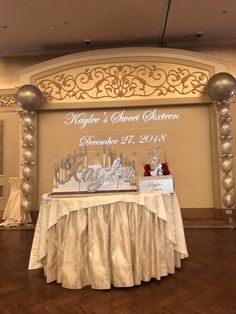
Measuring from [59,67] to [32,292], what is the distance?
4646 mm

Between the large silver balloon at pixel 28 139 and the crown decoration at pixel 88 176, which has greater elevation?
the large silver balloon at pixel 28 139

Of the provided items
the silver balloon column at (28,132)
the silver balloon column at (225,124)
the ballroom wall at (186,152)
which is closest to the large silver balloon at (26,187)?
the silver balloon column at (28,132)

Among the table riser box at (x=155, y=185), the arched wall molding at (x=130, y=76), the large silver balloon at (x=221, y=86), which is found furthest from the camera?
the arched wall molding at (x=130, y=76)

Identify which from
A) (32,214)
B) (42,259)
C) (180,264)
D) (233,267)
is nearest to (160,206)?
(180,264)

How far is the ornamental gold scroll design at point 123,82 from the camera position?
18.6 feet

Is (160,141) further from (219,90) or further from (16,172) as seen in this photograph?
(16,172)

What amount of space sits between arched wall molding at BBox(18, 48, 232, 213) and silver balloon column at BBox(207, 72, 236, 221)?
0.31 m

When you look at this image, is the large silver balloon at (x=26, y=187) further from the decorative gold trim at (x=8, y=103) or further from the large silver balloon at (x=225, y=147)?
the large silver balloon at (x=225, y=147)

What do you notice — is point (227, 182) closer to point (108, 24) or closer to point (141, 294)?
point (141, 294)

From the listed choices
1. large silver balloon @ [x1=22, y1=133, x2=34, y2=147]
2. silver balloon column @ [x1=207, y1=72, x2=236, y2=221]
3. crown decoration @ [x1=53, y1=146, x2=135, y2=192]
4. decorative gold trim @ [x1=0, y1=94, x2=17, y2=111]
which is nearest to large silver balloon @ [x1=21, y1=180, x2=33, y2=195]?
large silver balloon @ [x1=22, y1=133, x2=34, y2=147]

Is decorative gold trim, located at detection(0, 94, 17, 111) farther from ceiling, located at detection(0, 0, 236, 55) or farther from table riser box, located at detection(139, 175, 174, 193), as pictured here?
table riser box, located at detection(139, 175, 174, 193)

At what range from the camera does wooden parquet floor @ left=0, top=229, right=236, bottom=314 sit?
77.2 inches

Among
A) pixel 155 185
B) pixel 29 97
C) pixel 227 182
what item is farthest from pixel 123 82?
pixel 155 185

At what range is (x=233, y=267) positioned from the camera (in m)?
2.77
